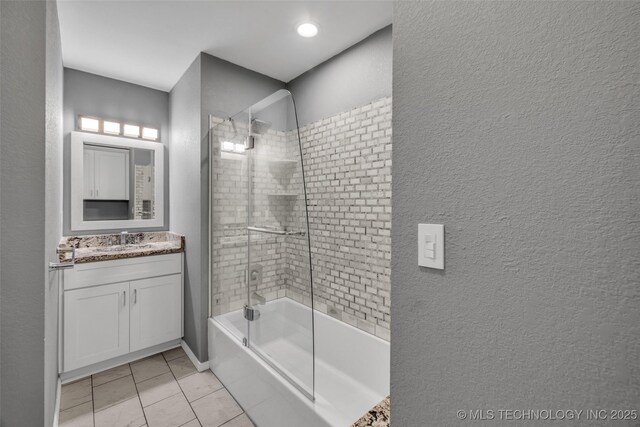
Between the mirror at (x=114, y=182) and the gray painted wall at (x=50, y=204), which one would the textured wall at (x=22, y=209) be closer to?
the gray painted wall at (x=50, y=204)

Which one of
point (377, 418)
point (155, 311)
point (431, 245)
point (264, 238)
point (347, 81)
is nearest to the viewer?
point (431, 245)

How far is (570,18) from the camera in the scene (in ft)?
1.95

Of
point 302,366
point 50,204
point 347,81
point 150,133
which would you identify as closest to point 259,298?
point 302,366

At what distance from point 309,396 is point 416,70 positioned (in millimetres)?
1577

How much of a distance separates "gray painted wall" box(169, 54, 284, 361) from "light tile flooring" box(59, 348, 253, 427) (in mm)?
267

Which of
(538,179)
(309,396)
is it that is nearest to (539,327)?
(538,179)

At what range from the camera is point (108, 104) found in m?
2.88

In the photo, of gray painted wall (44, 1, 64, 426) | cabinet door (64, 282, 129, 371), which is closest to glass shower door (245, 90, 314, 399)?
gray painted wall (44, 1, 64, 426)

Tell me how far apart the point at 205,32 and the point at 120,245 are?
7.19 feet

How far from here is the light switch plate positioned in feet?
2.61

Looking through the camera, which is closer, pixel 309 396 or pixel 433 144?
pixel 433 144

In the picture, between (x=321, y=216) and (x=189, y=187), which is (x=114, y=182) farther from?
(x=321, y=216)

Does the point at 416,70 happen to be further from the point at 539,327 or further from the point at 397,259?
the point at 539,327

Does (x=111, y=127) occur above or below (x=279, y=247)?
above
